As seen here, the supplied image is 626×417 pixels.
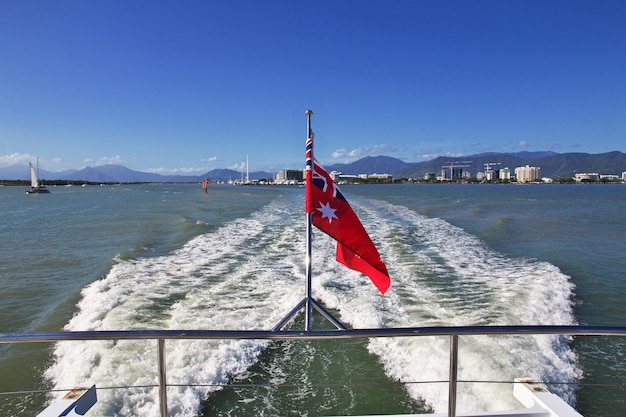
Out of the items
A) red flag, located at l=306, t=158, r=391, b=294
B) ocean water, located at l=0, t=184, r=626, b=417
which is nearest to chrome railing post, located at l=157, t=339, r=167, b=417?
ocean water, located at l=0, t=184, r=626, b=417

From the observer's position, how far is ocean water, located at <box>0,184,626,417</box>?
14.5 ft

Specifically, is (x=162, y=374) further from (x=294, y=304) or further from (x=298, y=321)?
(x=294, y=304)

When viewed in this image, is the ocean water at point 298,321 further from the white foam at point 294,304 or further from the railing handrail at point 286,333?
the railing handrail at point 286,333

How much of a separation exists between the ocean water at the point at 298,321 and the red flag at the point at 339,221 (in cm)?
119

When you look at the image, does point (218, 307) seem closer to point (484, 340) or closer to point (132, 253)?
point (484, 340)

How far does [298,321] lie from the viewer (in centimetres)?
688

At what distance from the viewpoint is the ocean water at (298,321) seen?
4422 mm

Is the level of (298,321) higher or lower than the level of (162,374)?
lower

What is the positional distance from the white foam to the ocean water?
0.10 ft

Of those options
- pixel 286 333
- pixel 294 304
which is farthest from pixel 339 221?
pixel 294 304

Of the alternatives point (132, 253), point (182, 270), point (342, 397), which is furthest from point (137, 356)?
point (132, 253)

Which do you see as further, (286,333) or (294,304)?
(294,304)

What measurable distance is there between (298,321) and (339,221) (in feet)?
12.1

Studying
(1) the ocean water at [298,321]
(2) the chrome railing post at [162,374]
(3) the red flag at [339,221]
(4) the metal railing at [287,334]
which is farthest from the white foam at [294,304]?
(4) the metal railing at [287,334]
